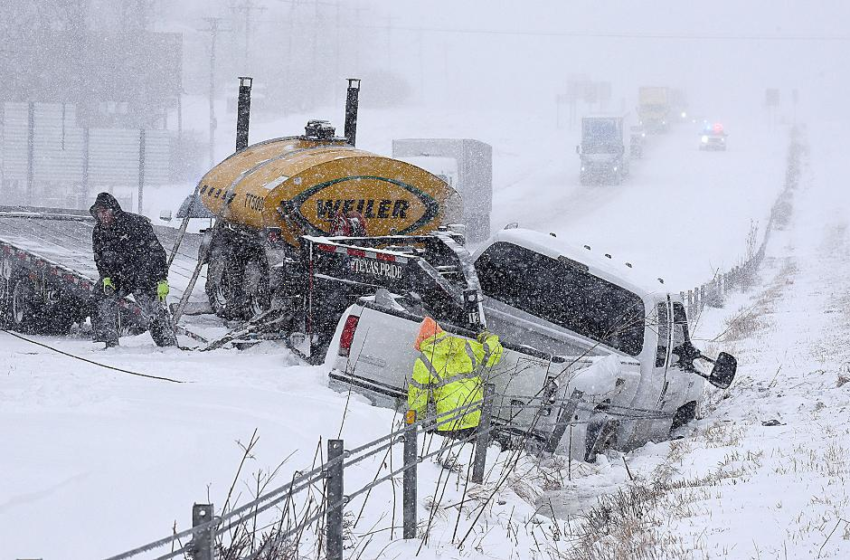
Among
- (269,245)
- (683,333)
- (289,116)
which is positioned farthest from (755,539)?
(289,116)

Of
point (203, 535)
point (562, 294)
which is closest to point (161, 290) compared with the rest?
point (562, 294)

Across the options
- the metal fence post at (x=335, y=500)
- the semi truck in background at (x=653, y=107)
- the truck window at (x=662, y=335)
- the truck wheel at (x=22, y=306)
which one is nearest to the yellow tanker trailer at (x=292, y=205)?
the truck wheel at (x=22, y=306)

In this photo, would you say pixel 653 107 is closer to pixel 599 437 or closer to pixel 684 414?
pixel 684 414

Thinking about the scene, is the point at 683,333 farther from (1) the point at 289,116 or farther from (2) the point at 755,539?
(1) the point at 289,116

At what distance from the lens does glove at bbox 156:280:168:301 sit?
1157cm

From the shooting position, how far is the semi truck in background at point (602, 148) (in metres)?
51.0

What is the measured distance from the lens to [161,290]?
1156cm

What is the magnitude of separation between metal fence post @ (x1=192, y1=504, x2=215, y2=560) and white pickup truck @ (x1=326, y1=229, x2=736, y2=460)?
4127mm

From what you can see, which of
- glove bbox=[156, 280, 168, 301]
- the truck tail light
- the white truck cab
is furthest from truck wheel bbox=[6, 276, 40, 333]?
the white truck cab

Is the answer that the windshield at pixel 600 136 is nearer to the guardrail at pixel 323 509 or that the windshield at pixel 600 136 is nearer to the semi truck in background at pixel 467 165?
the semi truck in background at pixel 467 165

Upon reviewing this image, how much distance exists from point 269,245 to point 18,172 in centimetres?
4188

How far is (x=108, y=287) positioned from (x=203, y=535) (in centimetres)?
853

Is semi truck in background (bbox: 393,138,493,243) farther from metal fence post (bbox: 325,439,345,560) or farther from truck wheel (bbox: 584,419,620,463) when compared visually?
metal fence post (bbox: 325,439,345,560)

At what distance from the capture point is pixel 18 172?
4962 cm
